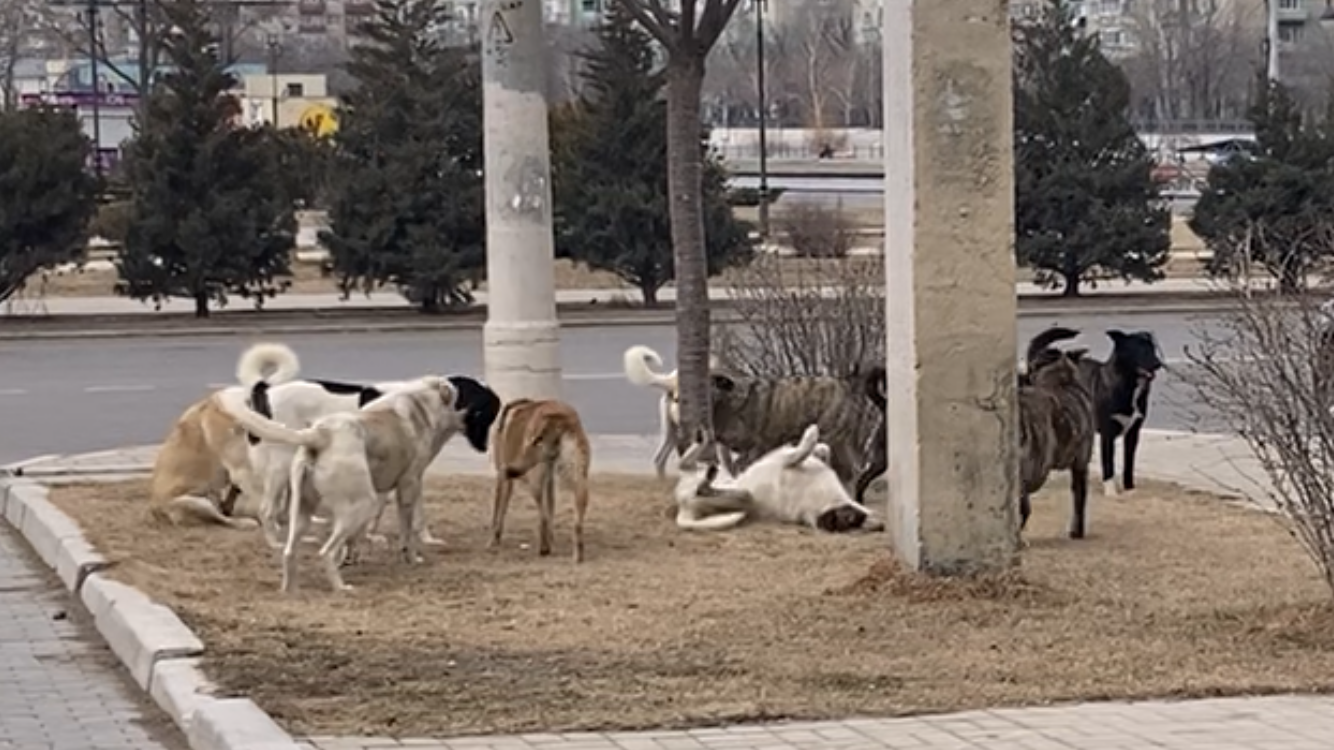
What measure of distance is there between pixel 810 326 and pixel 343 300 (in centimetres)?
2065

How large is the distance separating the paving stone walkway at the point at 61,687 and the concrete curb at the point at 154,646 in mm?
72

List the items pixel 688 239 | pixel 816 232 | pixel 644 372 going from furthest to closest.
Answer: pixel 816 232, pixel 644 372, pixel 688 239

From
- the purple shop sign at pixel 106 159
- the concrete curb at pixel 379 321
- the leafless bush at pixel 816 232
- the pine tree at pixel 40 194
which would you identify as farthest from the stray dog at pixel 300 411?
the purple shop sign at pixel 106 159

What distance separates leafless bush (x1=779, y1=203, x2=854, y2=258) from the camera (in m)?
22.1

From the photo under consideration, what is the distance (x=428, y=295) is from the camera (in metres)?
34.8

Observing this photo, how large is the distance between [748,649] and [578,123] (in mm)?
26768

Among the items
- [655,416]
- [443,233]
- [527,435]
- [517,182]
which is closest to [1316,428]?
[527,435]

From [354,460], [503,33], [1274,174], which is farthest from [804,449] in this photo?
[1274,174]

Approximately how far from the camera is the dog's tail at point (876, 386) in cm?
1305

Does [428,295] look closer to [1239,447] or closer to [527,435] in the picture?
[1239,447]

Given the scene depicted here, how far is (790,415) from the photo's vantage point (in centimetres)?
1442

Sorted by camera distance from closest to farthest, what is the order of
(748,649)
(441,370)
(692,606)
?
(748,649)
(692,606)
(441,370)

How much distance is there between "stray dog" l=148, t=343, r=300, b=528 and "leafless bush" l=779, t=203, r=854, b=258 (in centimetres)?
704

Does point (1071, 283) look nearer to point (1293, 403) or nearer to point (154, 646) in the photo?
point (1293, 403)
